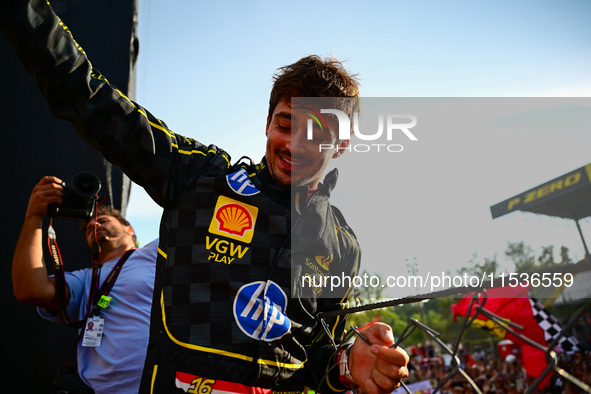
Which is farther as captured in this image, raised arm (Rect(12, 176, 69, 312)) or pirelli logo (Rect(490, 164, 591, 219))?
pirelli logo (Rect(490, 164, 591, 219))

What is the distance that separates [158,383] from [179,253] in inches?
15.0

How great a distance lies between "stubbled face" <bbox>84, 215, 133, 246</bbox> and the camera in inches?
106

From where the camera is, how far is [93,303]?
2332 mm

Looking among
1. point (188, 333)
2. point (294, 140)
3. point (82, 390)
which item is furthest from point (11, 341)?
point (294, 140)

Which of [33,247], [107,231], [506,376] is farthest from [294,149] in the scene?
[506,376]

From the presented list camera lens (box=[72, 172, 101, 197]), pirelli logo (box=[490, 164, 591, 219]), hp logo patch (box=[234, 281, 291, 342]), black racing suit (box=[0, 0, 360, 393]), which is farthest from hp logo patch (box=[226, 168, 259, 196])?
pirelli logo (box=[490, 164, 591, 219])

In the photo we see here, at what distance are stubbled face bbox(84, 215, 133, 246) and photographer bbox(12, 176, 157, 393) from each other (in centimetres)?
20

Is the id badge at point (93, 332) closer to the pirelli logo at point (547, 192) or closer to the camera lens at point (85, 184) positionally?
the camera lens at point (85, 184)

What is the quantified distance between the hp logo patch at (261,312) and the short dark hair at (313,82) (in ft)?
2.46

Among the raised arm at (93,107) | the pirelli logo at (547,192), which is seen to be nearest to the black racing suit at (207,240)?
the raised arm at (93,107)

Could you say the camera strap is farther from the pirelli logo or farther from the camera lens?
the pirelli logo

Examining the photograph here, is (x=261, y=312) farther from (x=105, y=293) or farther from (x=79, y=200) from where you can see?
(x=105, y=293)

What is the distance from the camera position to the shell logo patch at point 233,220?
4.38 ft

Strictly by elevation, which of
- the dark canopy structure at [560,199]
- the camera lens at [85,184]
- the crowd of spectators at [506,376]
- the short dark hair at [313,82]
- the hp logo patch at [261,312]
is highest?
the dark canopy structure at [560,199]
